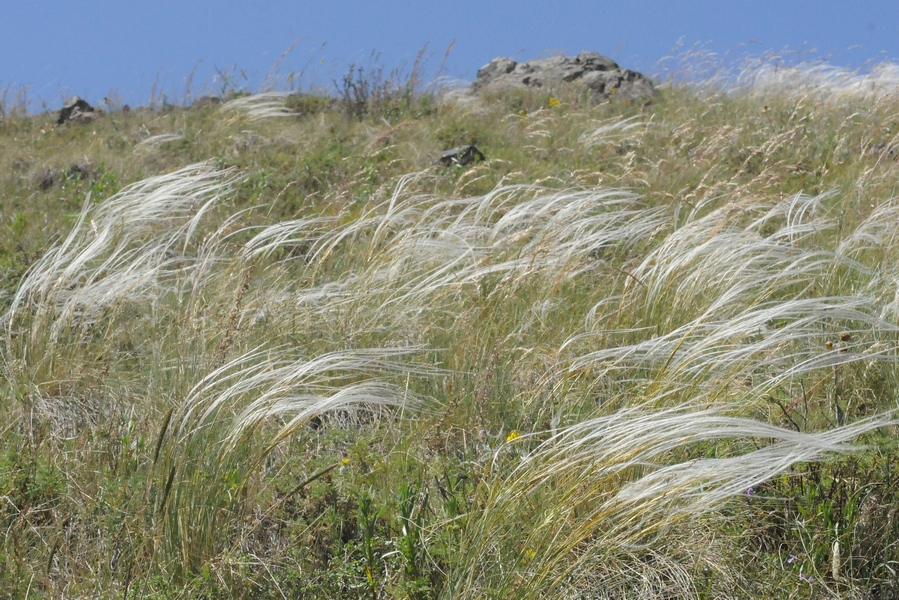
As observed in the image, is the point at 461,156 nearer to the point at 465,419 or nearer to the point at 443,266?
the point at 443,266

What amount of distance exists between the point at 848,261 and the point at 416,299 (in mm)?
1897

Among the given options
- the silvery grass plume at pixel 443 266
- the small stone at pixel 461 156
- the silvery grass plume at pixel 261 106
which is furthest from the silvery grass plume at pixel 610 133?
the silvery grass plume at pixel 443 266

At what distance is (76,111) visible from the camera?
10.7 metres

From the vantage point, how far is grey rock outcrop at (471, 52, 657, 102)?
11281 millimetres

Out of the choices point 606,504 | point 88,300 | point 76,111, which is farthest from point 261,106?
point 606,504

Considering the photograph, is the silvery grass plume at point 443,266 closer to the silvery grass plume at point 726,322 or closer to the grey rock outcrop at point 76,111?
the silvery grass plume at point 726,322

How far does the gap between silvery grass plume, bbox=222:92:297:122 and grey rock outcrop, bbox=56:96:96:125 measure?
1.65 metres

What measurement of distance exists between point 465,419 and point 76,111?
353 inches

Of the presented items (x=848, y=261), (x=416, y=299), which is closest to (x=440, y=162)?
(x=416, y=299)

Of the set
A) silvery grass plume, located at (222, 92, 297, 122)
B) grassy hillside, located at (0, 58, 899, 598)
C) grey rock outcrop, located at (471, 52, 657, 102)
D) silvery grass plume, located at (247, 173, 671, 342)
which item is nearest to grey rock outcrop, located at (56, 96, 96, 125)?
silvery grass plume, located at (222, 92, 297, 122)

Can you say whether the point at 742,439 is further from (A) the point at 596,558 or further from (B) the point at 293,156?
(B) the point at 293,156

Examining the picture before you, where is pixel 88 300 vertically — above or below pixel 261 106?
below

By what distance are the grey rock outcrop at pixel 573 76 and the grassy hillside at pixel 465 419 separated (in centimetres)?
547

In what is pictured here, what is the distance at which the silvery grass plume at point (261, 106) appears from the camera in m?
9.73
